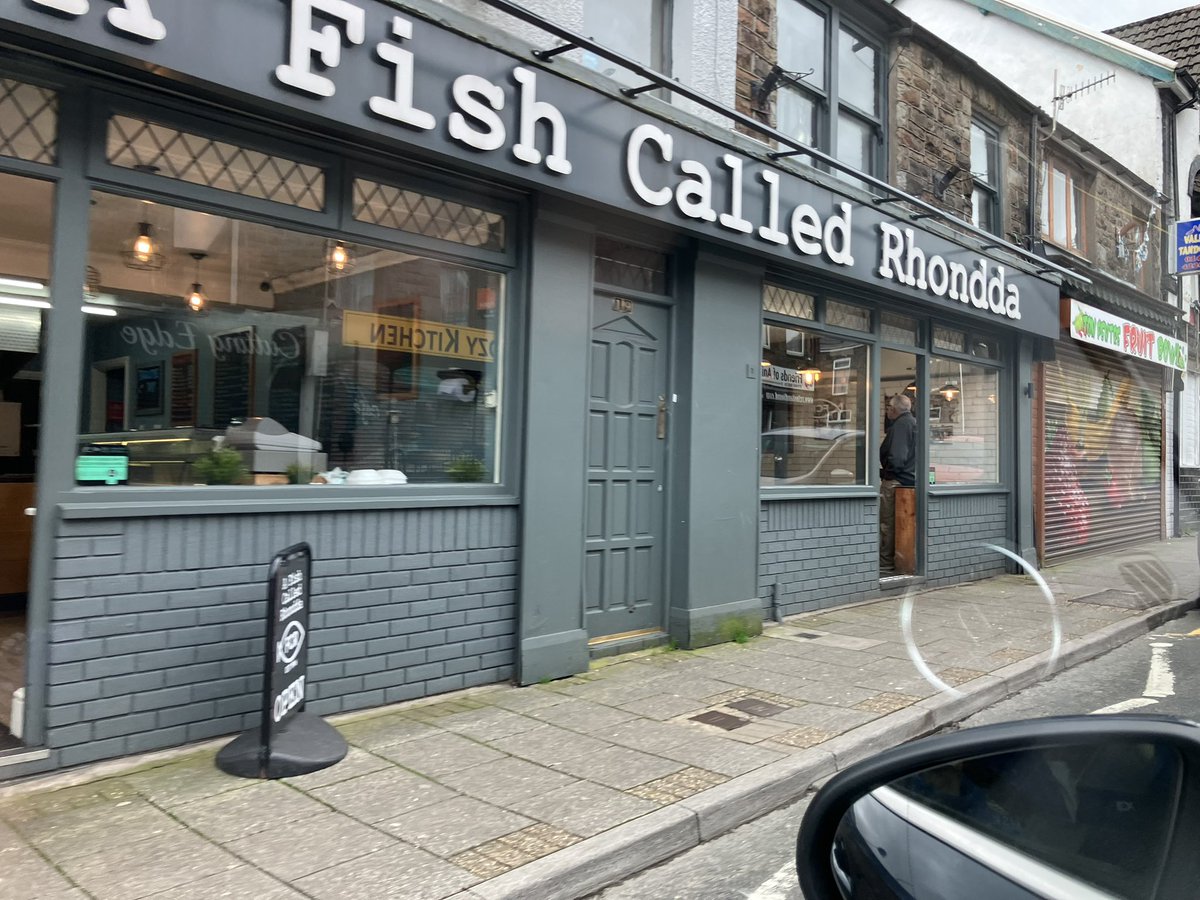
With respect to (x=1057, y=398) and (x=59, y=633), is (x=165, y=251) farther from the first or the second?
A: (x=1057, y=398)

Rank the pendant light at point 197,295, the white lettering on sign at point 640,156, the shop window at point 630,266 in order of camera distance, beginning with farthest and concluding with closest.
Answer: the shop window at point 630,266
the white lettering on sign at point 640,156
the pendant light at point 197,295

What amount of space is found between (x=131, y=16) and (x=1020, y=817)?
4567mm

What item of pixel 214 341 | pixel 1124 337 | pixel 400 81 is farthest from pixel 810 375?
pixel 1124 337

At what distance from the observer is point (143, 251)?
471cm

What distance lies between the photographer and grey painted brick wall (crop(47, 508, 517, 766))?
434 centimetres

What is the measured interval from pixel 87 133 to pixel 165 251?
26.0 inches

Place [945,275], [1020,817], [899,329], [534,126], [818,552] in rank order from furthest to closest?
[899,329], [945,275], [818,552], [534,126], [1020,817]

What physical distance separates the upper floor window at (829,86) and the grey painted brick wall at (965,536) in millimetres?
4137

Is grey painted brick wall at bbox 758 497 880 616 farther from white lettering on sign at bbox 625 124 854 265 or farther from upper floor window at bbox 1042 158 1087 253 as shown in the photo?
upper floor window at bbox 1042 158 1087 253

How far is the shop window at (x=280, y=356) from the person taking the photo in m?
4.65

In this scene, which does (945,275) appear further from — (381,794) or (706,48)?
(381,794)

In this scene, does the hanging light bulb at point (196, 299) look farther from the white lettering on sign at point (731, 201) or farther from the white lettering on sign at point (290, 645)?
the white lettering on sign at point (731, 201)

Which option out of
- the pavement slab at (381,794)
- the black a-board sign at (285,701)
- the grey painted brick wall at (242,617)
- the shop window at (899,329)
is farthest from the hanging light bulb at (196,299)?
the shop window at (899,329)

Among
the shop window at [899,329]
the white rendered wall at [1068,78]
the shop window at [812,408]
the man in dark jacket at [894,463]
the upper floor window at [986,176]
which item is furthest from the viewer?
the white rendered wall at [1068,78]
